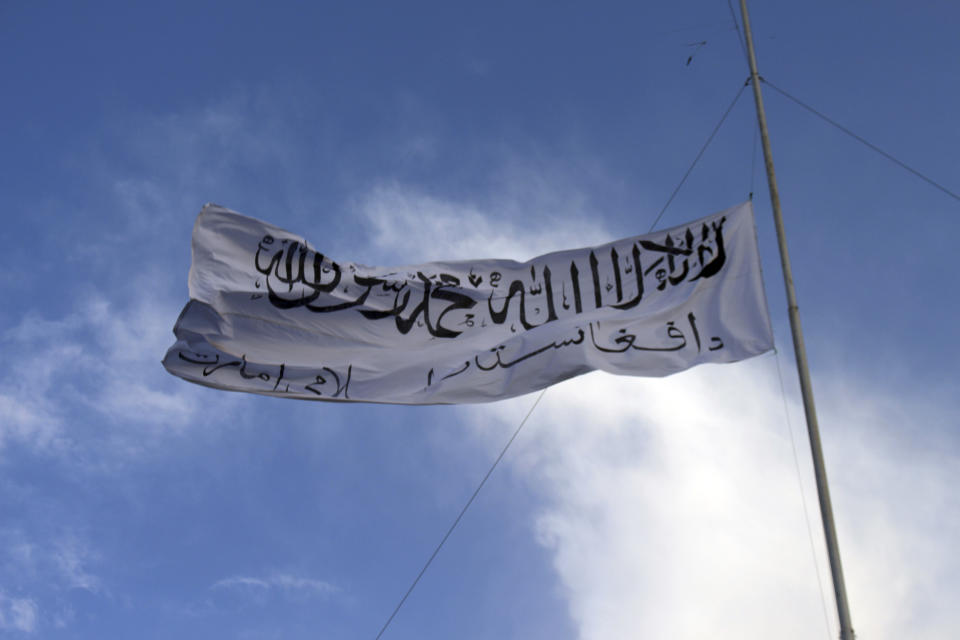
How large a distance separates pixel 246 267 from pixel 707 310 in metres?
6.61

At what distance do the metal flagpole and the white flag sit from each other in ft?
3.49

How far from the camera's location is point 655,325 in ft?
40.3

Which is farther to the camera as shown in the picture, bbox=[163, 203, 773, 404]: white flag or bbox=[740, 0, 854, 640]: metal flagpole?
bbox=[163, 203, 773, 404]: white flag

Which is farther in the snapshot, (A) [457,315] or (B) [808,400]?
(A) [457,315]

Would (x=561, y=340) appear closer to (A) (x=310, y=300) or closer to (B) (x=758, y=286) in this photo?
(B) (x=758, y=286)

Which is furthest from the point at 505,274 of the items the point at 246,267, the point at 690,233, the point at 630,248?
the point at 246,267

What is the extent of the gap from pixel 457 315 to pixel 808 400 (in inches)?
228

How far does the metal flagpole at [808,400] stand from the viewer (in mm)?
8445

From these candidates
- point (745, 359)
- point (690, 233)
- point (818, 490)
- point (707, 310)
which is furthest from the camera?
point (690, 233)

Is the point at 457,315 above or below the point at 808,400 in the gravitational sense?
above

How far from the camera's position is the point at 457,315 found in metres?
14.2


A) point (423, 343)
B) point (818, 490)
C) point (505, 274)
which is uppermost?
point (505, 274)

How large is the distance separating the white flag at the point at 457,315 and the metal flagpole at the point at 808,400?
41.9 inches

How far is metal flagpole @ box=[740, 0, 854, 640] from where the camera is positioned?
8.45 m
